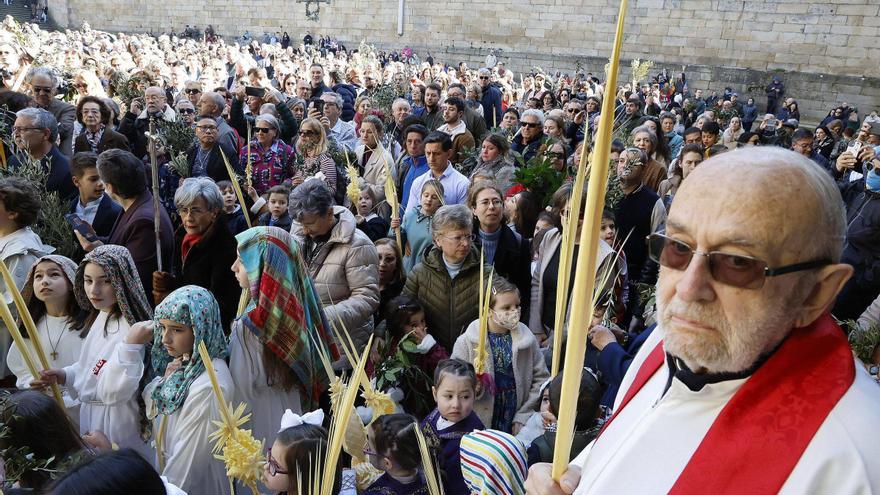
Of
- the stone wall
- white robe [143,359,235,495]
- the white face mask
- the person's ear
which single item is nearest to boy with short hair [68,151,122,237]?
white robe [143,359,235,495]

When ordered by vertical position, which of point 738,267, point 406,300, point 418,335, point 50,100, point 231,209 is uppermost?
point 738,267

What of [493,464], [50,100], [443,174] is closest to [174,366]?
[493,464]

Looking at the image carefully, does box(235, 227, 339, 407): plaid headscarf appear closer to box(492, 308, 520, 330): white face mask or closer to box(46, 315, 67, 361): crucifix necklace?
box(492, 308, 520, 330): white face mask

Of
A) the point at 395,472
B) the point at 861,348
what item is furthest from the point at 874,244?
the point at 395,472

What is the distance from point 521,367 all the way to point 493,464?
1179mm

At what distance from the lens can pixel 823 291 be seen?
1208mm

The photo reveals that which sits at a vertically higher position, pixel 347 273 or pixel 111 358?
pixel 347 273

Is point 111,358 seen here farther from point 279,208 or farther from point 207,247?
point 279,208

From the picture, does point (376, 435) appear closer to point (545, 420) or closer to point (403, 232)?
point (545, 420)

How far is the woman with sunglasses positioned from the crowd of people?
26 mm

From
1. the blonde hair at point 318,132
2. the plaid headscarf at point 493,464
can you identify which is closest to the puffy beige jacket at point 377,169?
the blonde hair at point 318,132

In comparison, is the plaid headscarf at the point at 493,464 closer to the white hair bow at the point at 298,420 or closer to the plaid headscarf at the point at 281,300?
the white hair bow at the point at 298,420

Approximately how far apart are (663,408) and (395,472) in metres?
1.26

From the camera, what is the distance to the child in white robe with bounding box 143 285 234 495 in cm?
259
